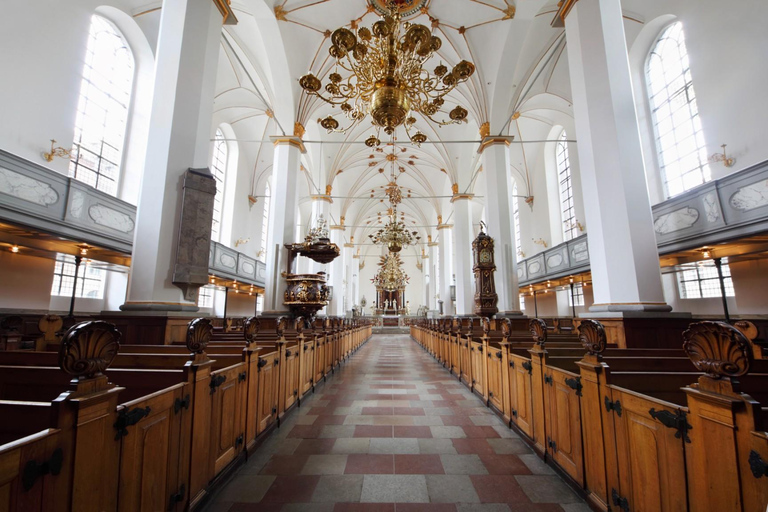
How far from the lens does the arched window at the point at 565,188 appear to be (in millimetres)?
12984

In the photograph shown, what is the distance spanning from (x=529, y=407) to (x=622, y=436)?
1.34 m

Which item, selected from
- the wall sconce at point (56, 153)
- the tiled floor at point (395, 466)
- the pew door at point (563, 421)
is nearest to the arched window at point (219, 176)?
the wall sconce at point (56, 153)

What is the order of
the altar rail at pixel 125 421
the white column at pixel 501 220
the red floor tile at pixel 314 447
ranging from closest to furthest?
the altar rail at pixel 125 421 → the red floor tile at pixel 314 447 → the white column at pixel 501 220

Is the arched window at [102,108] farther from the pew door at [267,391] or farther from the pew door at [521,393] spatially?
the pew door at [521,393]

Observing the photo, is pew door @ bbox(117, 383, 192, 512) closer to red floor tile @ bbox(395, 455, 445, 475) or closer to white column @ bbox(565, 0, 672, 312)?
red floor tile @ bbox(395, 455, 445, 475)

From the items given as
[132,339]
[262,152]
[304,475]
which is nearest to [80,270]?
[132,339]

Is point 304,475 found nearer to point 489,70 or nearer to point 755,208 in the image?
point 755,208

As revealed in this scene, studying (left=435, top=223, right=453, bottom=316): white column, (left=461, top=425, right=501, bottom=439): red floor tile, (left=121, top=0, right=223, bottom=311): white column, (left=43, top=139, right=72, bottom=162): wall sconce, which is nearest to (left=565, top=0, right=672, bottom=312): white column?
(left=461, top=425, right=501, bottom=439): red floor tile

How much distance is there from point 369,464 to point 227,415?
1168 mm

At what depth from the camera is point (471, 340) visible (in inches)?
214

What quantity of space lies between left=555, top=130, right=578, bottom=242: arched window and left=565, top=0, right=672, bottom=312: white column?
8.04m

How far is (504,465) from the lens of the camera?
2746 mm

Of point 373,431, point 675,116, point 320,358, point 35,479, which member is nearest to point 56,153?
point 320,358

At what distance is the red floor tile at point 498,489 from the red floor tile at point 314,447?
1.28m
